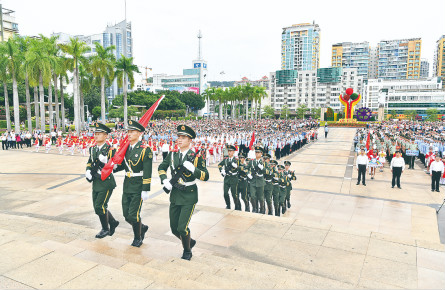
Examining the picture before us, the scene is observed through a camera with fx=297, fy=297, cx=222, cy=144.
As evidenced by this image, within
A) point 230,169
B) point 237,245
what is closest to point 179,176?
point 237,245

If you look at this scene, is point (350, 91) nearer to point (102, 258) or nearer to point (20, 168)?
point (20, 168)

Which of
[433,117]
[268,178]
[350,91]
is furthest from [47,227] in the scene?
[433,117]

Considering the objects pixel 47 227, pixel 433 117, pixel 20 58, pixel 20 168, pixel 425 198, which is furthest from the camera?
pixel 433 117

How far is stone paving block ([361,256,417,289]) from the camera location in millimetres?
4020

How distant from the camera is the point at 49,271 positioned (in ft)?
11.4

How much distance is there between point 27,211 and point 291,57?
161m

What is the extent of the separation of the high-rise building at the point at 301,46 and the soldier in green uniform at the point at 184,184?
523 feet

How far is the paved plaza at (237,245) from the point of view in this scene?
3.57 meters

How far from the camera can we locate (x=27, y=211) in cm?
800

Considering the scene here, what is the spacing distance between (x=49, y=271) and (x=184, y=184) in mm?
1994

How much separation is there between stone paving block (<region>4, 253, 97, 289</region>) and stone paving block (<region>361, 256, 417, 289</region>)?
12.5 feet

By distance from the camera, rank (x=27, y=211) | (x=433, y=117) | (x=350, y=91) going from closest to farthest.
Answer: (x=27, y=211) → (x=350, y=91) → (x=433, y=117)

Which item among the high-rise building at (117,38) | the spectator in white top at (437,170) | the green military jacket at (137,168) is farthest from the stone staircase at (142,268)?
the high-rise building at (117,38)

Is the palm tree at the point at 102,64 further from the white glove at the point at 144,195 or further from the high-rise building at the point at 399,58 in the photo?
the high-rise building at the point at 399,58
